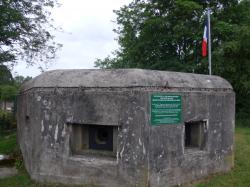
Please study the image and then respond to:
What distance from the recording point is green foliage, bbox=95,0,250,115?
1822cm

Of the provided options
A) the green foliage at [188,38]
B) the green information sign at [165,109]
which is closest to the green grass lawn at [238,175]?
the green information sign at [165,109]

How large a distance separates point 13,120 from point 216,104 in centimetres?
1258

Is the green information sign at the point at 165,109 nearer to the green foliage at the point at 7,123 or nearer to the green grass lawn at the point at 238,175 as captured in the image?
the green grass lawn at the point at 238,175

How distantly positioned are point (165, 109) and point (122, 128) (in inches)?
30.6

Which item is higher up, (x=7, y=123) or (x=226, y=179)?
(x=7, y=123)

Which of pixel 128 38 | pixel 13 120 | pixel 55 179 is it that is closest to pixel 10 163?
pixel 55 179

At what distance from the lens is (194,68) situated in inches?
776

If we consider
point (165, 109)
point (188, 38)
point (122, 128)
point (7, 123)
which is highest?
point (188, 38)

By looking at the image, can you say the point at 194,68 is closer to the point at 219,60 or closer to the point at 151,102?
the point at 219,60

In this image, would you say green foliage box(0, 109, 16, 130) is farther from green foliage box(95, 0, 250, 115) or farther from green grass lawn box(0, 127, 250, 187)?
green grass lawn box(0, 127, 250, 187)

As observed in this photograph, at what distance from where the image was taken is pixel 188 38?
67.6 ft

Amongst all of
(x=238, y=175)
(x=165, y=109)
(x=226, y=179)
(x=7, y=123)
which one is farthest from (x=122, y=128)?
(x=7, y=123)

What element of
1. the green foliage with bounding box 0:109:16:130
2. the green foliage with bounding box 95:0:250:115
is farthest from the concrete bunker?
the green foliage with bounding box 95:0:250:115

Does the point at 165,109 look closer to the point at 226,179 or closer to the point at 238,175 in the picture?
the point at 226,179
